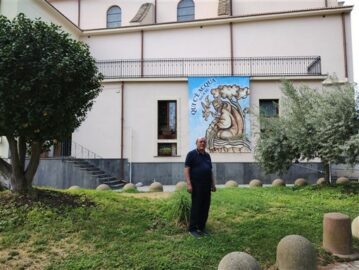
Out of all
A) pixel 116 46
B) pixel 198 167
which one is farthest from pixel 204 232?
pixel 116 46

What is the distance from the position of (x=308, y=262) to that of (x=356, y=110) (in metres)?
8.33

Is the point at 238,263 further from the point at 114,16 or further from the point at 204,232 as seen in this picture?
the point at 114,16

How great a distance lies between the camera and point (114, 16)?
32.4m

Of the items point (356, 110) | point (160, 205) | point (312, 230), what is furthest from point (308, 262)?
point (356, 110)

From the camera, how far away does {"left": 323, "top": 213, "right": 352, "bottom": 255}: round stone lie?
726cm

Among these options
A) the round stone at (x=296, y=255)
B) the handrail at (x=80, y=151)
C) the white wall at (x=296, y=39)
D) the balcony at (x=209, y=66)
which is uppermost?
the white wall at (x=296, y=39)

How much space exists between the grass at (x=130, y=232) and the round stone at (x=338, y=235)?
0.23 metres

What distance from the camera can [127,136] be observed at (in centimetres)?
2223

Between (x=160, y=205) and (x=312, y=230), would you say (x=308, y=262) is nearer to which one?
(x=312, y=230)

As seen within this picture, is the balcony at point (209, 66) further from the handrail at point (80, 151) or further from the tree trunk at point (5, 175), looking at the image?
the tree trunk at point (5, 175)

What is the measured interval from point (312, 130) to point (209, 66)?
40.5 ft

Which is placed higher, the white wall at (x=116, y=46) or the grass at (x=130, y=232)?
the white wall at (x=116, y=46)

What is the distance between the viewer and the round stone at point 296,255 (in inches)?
240

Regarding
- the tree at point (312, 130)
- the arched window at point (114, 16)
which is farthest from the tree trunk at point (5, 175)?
the arched window at point (114, 16)
